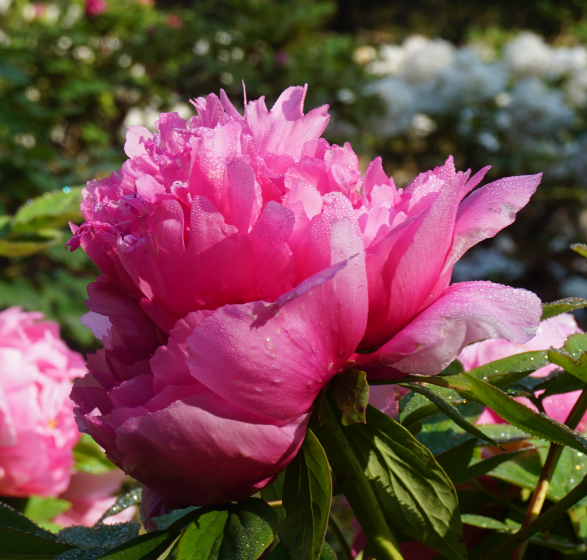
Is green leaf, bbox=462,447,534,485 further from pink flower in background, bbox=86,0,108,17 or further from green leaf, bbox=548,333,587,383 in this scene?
pink flower in background, bbox=86,0,108,17

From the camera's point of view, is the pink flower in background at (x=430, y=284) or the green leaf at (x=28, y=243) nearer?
the pink flower in background at (x=430, y=284)

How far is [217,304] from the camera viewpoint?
257mm

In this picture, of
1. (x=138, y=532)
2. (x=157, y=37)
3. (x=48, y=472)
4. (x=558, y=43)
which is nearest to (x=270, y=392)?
(x=138, y=532)

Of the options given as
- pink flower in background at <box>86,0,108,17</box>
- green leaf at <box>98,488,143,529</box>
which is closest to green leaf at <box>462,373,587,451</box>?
green leaf at <box>98,488,143,529</box>

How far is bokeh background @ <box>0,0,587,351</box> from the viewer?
260cm

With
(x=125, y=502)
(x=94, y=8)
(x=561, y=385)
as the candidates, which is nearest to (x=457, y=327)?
(x=561, y=385)

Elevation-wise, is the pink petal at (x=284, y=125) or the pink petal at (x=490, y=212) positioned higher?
the pink petal at (x=284, y=125)

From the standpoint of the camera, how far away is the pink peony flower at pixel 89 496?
65cm

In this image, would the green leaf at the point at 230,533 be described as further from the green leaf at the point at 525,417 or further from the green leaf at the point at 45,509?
the green leaf at the point at 45,509

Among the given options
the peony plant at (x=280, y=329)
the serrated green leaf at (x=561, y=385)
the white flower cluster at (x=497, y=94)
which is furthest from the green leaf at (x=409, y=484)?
the white flower cluster at (x=497, y=94)

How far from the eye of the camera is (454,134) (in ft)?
13.1

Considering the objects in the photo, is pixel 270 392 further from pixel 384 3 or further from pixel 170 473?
pixel 384 3

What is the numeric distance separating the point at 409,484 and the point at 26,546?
0.18m

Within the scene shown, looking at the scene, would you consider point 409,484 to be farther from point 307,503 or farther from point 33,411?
point 33,411
